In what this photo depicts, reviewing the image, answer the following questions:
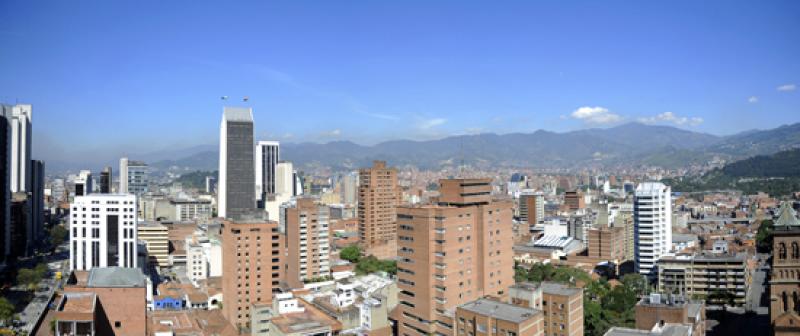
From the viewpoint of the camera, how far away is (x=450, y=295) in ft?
57.0

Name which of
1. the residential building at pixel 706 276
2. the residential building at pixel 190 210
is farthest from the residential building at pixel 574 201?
the residential building at pixel 190 210

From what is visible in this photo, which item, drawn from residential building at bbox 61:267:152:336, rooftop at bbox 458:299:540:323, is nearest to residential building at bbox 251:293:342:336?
rooftop at bbox 458:299:540:323

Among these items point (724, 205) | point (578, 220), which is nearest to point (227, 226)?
point (578, 220)

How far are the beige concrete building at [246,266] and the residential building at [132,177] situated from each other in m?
49.3

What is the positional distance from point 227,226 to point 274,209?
2761 cm

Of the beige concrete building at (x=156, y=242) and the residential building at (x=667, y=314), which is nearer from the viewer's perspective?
the residential building at (x=667, y=314)

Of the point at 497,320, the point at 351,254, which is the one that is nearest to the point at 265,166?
the point at 351,254

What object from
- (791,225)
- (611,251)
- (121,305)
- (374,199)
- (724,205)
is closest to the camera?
(121,305)

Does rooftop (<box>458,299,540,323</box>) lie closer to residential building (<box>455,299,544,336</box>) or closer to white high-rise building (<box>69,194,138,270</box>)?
residential building (<box>455,299,544,336</box>)

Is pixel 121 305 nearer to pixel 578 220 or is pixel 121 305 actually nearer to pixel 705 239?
pixel 578 220

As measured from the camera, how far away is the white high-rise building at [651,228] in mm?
28641

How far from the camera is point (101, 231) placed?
2834 cm

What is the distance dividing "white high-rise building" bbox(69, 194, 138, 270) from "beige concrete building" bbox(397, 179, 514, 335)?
16298 mm

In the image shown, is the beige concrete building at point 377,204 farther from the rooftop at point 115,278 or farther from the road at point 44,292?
the rooftop at point 115,278
